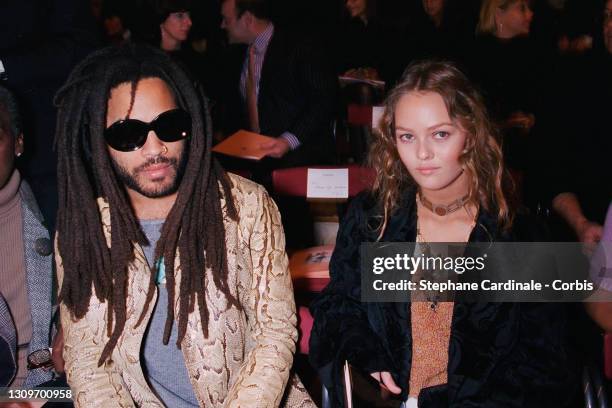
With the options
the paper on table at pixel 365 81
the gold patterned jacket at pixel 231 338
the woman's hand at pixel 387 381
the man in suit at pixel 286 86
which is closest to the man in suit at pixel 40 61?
the gold patterned jacket at pixel 231 338

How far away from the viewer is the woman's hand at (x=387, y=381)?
2.07 m

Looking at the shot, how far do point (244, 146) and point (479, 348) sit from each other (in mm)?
2770

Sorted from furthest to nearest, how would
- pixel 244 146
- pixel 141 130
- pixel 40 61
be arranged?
1. pixel 244 146
2. pixel 40 61
3. pixel 141 130

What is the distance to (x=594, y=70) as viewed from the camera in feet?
12.3

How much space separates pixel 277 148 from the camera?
4750mm

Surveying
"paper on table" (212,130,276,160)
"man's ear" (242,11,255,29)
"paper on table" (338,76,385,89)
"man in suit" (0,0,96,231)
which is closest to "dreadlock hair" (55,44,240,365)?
"man in suit" (0,0,96,231)

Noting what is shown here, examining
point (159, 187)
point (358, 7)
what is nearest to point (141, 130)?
point (159, 187)

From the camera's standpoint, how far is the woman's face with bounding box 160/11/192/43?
531 cm

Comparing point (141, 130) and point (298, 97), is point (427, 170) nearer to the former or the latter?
point (141, 130)

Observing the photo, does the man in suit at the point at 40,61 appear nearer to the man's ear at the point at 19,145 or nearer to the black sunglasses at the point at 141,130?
the man's ear at the point at 19,145

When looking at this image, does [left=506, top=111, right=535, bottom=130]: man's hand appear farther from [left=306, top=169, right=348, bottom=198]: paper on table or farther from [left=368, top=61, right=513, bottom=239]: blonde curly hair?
[left=368, top=61, right=513, bottom=239]: blonde curly hair

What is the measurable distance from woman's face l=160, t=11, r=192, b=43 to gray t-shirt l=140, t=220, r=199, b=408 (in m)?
3.59

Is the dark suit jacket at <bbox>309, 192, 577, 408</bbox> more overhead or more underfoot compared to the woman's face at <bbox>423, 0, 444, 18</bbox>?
more underfoot

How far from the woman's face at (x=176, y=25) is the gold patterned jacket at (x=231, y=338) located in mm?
3501
